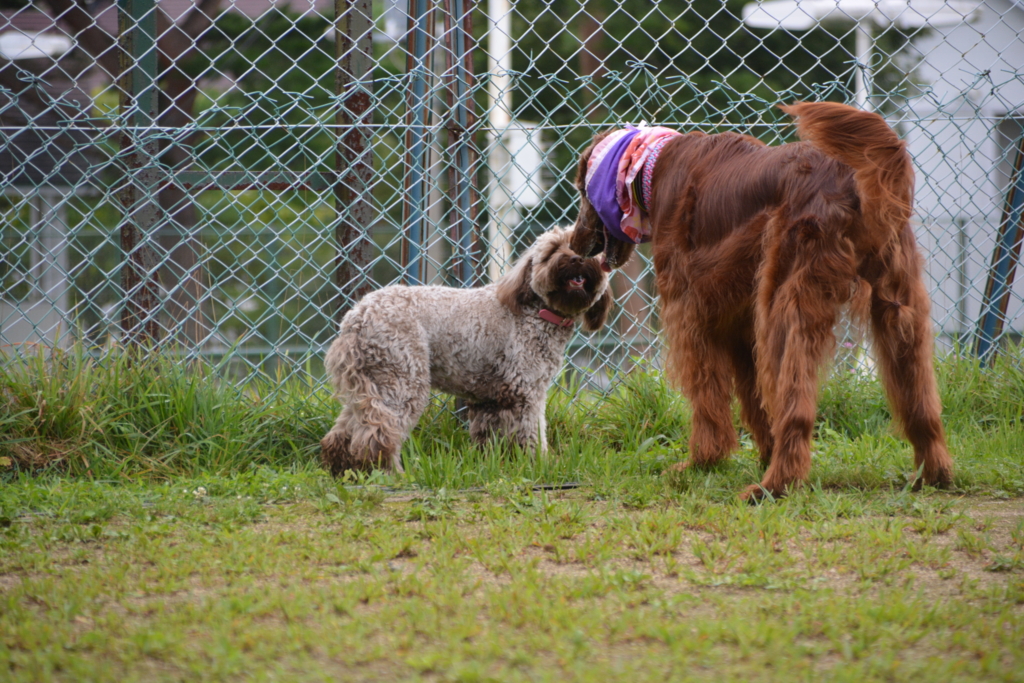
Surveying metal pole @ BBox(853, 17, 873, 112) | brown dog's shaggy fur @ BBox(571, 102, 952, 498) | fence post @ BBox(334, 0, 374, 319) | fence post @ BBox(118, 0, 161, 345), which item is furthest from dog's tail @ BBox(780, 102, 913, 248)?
fence post @ BBox(118, 0, 161, 345)

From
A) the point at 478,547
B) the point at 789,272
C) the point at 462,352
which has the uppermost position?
the point at 789,272

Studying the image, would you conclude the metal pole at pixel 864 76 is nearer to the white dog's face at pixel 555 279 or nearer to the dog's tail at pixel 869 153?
the dog's tail at pixel 869 153

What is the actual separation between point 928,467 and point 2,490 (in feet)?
11.2

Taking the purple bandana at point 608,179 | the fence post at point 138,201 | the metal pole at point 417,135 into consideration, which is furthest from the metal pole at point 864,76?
the fence post at point 138,201

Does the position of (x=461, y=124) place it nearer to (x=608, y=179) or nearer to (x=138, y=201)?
(x=608, y=179)

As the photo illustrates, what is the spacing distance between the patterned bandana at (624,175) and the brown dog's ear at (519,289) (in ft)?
1.40

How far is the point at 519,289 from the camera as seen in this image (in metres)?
3.81

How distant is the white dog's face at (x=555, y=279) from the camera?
371 cm

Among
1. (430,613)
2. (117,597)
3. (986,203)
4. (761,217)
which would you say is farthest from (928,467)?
(986,203)

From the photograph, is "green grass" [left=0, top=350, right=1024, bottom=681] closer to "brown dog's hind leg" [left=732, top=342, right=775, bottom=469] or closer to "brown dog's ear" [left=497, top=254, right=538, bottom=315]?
"brown dog's hind leg" [left=732, top=342, right=775, bottom=469]

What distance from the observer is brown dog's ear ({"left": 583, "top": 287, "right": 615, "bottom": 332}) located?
4.02 meters

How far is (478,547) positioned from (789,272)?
1357 mm

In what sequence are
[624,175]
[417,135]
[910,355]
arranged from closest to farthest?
[910,355], [624,175], [417,135]

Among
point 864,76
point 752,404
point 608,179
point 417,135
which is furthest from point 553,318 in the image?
point 864,76
